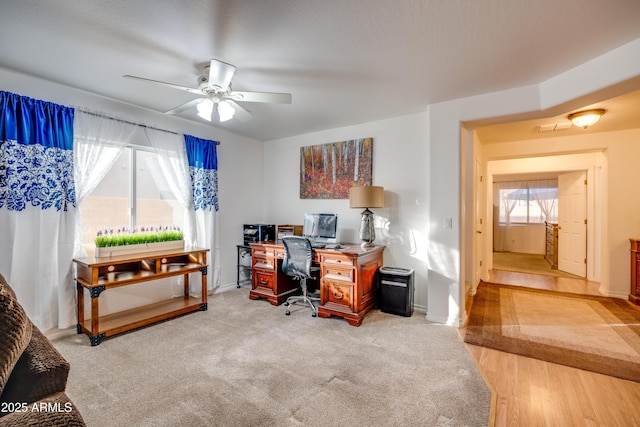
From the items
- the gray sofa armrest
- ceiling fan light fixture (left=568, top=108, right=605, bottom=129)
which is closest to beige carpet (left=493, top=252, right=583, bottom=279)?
ceiling fan light fixture (left=568, top=108, right=605, bottom=129)

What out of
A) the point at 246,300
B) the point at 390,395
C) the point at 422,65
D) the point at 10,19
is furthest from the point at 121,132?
the point at 390,395

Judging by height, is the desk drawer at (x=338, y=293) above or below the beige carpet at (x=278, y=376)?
above

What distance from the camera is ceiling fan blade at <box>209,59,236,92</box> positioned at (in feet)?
6.73

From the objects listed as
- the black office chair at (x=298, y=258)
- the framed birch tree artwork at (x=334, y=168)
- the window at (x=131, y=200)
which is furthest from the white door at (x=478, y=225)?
the window at (x=131, y=200)

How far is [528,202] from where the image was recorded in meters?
8.30

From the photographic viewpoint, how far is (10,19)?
71.8 inches

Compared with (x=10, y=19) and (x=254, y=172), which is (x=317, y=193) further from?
(x=10, y=19)

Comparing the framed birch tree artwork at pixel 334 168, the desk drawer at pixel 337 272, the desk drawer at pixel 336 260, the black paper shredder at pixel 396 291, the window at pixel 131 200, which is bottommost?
the black paper shredder at pixel 396 291

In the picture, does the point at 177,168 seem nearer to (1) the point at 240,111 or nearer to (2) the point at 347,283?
(1) the point at 240,111

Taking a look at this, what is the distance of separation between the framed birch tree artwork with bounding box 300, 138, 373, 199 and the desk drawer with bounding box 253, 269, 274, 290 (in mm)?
1350

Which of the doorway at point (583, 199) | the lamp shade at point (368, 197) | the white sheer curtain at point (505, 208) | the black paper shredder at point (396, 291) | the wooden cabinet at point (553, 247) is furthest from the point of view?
the white sheer curtain at point (505, 208)

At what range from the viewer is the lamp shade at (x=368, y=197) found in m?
3.52

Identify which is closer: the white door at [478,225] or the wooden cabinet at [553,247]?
the white door at [478,225]

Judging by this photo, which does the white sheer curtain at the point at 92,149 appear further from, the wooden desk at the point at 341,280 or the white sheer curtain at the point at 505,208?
the white sheer curtain at the point at 505,208
